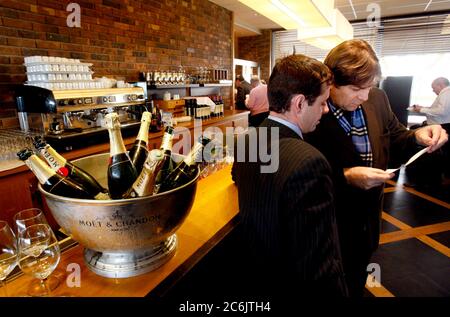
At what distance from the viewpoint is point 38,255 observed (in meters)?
0.81

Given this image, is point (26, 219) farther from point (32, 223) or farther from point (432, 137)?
point (432, 137)

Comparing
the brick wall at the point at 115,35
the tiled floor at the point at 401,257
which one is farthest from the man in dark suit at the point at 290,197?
the brick wall at the point at 115,35

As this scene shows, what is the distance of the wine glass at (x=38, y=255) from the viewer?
0.80 meters

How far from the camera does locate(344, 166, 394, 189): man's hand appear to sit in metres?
1.29

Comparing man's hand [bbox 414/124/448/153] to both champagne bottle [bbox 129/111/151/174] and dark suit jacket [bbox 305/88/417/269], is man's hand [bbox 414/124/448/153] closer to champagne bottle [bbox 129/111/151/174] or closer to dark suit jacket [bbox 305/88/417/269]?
dark suit jacket [bbox 305/88/417/269]

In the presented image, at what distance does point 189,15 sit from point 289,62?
458 centimetres

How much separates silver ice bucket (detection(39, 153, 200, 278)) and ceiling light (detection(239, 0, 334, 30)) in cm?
173

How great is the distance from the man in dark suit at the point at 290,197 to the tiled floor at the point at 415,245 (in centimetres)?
161

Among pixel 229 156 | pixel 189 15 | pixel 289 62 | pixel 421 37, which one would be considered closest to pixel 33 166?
pixel 289 62

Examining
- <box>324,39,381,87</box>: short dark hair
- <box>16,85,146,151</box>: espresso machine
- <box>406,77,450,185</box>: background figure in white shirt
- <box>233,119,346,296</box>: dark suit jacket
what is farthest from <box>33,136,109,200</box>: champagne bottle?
<box>406,77,450,185</box>: background figure in white shirt

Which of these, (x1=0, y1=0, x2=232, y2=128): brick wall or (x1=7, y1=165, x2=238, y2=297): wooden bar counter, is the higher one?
(x1=0, y1=0, x2=232, y2=128): brick wall

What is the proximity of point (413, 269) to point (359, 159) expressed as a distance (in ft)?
5.34
